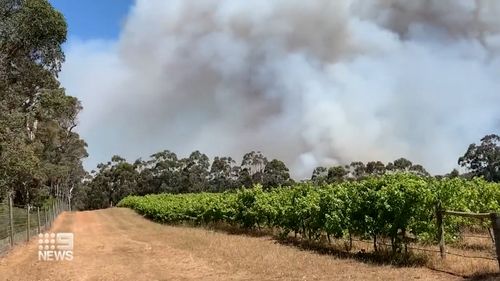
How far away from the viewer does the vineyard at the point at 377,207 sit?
12938 mm

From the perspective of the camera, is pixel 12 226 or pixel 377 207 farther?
pixel 12 226

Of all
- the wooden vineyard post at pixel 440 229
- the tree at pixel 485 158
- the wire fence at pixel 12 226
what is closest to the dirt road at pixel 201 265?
the wire fence at pixel 12 226

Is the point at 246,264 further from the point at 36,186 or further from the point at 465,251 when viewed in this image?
the point at 36,186

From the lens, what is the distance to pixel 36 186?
52.9 metres

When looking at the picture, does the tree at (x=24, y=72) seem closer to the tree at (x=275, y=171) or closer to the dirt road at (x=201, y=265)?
the dirt road at (x=201, y=265)

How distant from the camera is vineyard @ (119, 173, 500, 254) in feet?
42.4

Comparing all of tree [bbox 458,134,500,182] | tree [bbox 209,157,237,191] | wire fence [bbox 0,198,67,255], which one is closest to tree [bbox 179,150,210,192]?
tree [bbox 209,157,237,191]

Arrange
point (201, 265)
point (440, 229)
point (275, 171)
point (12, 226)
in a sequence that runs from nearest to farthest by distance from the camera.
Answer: point (440, 229)
point (201, 265)
point (12, 226)
point (275, 171)

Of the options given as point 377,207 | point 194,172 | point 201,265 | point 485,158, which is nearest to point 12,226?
point 201,265

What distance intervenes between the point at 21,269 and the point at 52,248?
5159 mm

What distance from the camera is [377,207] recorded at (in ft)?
45.7

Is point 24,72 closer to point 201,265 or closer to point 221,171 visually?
point 201,265

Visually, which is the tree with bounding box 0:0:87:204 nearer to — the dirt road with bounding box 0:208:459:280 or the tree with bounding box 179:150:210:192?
the dirt road with bounding box 0:208:459:280

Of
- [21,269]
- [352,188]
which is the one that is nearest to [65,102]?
[21,269]
